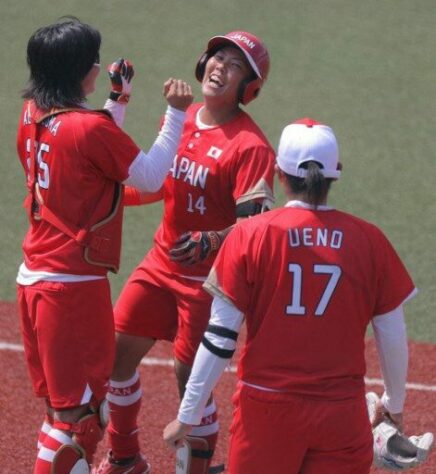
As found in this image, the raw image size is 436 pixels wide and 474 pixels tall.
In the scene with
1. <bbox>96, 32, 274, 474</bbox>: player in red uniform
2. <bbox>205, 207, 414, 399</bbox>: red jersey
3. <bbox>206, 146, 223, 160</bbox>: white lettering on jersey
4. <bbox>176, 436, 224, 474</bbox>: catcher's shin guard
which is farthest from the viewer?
<bbox>176, 436, 224, 474</bbox>: catcher's shin guard

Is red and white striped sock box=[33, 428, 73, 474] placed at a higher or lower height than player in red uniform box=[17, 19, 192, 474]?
lower

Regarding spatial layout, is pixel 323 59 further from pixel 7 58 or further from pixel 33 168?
pixel 33 168

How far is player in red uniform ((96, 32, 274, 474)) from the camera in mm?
5781

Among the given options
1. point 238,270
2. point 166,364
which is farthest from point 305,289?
point 166,364

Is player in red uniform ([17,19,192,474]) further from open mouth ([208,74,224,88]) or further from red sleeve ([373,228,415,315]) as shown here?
red sleeve ([373,228,415,315])

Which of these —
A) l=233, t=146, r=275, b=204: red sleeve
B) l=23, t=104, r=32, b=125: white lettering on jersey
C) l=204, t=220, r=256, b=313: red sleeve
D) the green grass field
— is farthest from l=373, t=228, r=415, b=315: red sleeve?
the green grass field

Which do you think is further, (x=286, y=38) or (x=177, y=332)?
(x=286, y=38)

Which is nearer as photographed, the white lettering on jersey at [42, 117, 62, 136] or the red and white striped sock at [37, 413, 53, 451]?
the white lettering on jersey at [42, 117, 62, 136]

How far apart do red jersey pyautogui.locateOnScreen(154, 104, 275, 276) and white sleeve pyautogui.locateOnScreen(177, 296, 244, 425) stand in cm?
116

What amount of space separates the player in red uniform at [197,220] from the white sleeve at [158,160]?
45cm

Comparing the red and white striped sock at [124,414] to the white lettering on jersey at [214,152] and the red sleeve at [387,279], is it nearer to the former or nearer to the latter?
the white lettering on jersey at [214,152]

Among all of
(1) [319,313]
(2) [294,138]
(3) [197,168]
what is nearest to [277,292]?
(1) [319,313]

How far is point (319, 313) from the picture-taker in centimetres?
456

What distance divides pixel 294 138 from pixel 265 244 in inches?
18.5
